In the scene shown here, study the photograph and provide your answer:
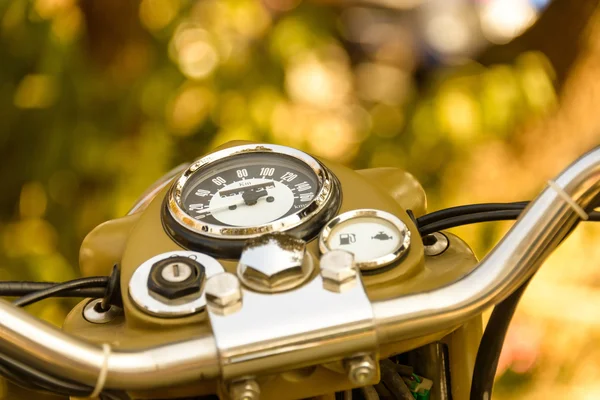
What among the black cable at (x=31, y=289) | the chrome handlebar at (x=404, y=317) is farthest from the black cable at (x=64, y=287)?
the chrome handlebar at (x=404, y=317)

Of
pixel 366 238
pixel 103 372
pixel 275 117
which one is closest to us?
pixel 103 372

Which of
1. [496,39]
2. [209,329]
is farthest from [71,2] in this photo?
[209,329]

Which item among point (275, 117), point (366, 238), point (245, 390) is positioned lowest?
point (245, 390)

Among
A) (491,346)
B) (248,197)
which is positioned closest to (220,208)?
(248,197)

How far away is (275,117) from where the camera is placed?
2086 mm

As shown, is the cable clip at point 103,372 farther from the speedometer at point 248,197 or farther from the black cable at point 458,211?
the black cable at point 458,211

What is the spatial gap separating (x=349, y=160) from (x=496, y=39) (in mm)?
564

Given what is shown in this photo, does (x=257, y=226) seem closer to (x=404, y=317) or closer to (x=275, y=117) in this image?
(x=404, y=317)

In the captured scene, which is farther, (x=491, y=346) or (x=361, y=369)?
(x=491, y=346)

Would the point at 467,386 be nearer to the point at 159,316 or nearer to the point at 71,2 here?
the point at 159,316

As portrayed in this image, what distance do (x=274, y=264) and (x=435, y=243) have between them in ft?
0.69

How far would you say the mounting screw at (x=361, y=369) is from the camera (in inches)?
22.9

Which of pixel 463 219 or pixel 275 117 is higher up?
pixel 275 117

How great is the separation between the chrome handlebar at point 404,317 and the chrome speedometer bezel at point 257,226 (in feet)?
0.42
